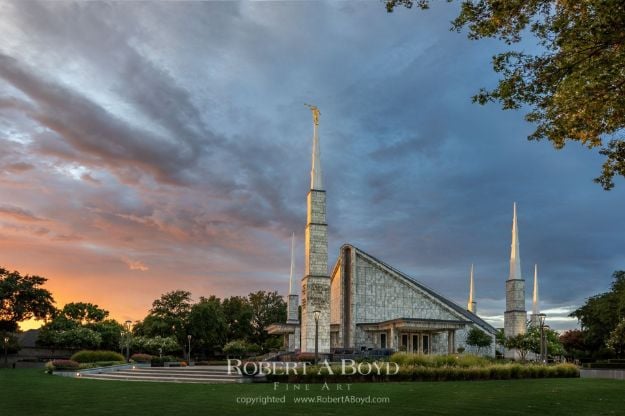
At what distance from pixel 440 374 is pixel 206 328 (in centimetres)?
4601

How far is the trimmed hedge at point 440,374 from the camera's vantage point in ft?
71.8

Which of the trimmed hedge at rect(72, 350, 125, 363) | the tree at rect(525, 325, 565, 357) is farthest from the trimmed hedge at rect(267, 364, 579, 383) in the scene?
the trimmed hedge at rect(72, 350, 125, 363)

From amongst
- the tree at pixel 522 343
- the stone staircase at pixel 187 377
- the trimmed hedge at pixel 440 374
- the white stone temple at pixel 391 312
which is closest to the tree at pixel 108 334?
the white stone temple at pixel 391 312

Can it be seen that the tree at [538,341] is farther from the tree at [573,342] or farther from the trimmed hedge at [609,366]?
the tree at [573,342]

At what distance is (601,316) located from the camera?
52719 millimetres

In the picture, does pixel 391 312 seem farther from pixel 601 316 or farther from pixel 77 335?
pixel 77 335

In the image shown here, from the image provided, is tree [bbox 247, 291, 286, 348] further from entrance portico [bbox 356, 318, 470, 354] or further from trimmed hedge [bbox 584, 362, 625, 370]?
trimmed hedge [bbox 584, 362, 625, 370]

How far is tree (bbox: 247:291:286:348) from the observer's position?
76750mm

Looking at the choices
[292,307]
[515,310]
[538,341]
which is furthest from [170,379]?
[292,307]

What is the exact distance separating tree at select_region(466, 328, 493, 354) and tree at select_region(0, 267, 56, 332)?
41.3 meters

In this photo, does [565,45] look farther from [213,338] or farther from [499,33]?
[213,338]

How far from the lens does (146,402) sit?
1402cm

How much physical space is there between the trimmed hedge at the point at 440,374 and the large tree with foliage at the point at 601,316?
87.4 ft

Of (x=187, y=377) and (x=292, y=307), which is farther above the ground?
(x=292, y=307)
